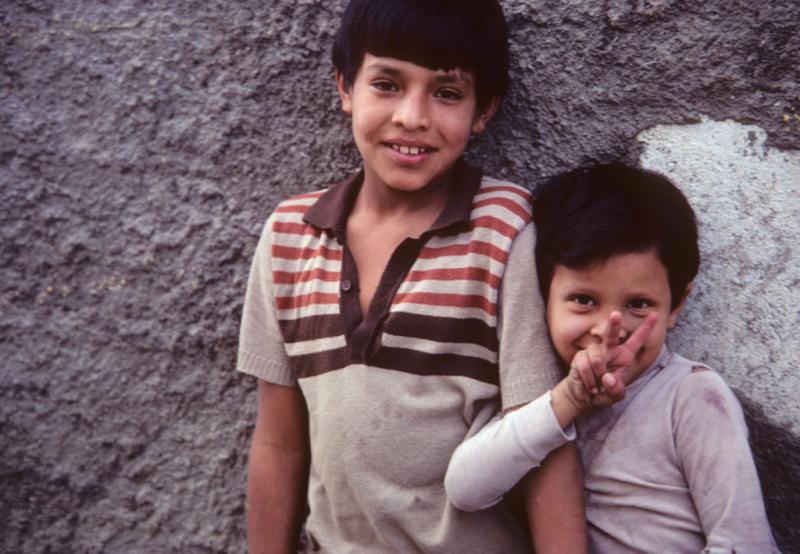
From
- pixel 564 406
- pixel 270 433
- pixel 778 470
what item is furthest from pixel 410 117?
pixel 778 470

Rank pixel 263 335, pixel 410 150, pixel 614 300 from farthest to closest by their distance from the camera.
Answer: pixel 263 335, pixel 410 150, pixel 614 300

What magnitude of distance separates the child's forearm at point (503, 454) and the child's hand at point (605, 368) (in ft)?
0.15

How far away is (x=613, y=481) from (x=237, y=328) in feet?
2.48

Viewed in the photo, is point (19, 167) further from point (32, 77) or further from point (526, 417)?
point (526, 417)

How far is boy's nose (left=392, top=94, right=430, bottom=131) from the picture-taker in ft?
3.83

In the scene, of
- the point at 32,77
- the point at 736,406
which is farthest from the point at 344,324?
the point at 32,77

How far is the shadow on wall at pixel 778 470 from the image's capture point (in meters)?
1.18

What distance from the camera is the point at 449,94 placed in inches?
48.1

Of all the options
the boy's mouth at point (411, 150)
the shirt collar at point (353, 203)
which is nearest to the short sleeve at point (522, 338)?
the shirt collar at point (353, 203)

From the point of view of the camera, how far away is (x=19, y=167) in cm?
152

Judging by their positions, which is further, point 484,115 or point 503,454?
point 484,115

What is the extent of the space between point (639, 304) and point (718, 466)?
0.81 feet

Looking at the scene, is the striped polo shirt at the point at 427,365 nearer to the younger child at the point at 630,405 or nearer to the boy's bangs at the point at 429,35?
the younger child at the point at 630,405

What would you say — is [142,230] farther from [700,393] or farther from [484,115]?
[700,393]
